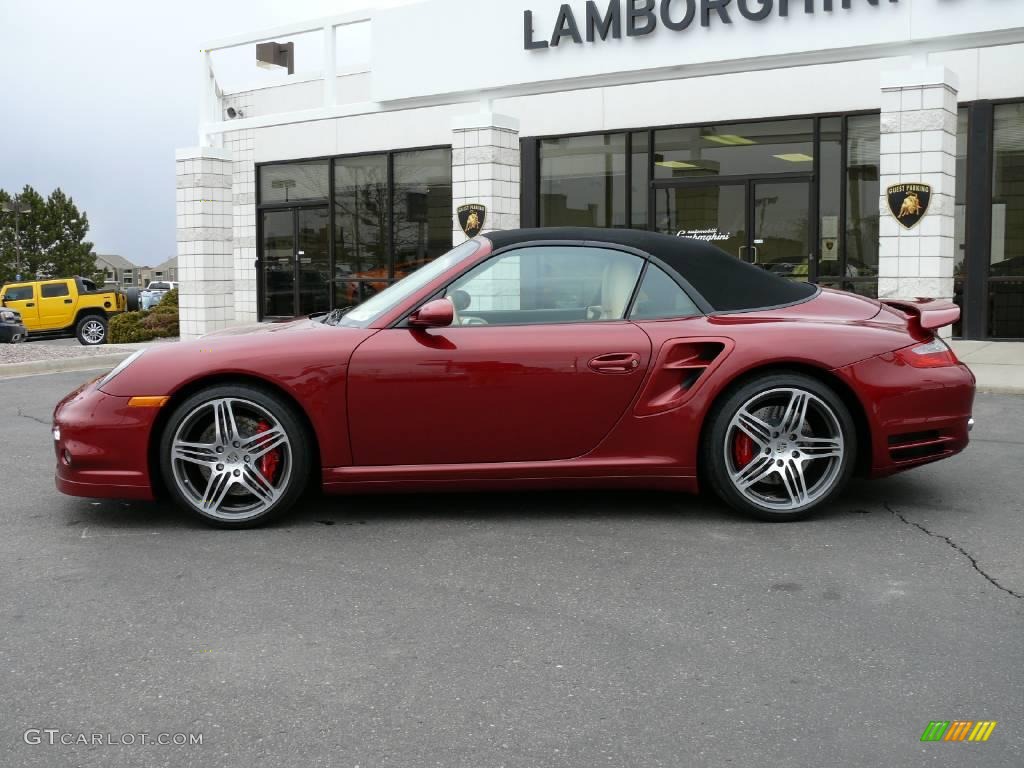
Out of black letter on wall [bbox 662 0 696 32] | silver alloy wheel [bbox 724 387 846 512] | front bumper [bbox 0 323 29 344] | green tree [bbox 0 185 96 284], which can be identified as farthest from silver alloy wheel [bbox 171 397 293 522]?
green tree [bbox 0 185 96 284]

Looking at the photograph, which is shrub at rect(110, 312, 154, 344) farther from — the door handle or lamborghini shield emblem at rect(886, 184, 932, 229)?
the door handle

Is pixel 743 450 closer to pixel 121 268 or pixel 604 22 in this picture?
pixel 604 22

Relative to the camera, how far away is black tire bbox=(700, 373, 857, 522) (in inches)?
200

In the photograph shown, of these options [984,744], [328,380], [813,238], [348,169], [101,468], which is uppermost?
[348,169]

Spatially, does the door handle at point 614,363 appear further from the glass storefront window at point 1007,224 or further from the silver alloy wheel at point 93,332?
the silver alloy wheel at point 93,332

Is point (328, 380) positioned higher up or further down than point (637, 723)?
higher up

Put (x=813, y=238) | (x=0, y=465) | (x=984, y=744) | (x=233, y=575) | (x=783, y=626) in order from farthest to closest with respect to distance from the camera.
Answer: (x=813, y=238)
(x=0, y=465)
(x=233, y=575)
(x=783, y=626)
(x=984, y=744)

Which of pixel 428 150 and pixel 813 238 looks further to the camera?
pixel 428 150

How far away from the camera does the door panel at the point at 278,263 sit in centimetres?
2316

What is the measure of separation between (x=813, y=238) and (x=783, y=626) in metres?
13.7

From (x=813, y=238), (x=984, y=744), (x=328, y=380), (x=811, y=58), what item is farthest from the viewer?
(x=813, y=238)

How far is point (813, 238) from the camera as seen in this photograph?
54.4ft

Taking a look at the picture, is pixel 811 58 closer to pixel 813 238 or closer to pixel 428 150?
pixel 813 238

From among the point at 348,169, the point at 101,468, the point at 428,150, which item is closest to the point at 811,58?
the point at 428,150
